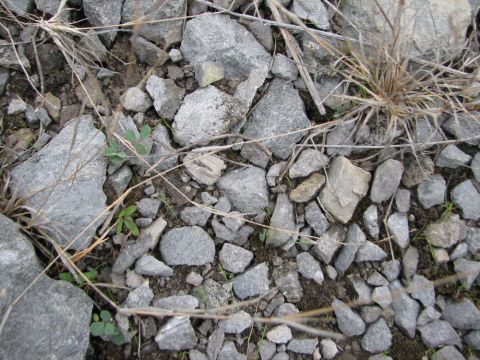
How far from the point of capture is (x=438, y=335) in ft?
5.35

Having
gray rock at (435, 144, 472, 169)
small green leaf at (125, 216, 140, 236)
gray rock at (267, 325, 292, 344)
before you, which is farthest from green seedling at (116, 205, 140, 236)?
gray rock at (435, 144, 472, 169)

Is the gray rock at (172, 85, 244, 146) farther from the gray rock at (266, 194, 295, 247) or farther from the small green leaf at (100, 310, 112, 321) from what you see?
the small green leaf at (100, 310, 112, 321)

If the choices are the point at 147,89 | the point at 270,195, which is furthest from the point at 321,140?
Answer: the point at 147,89

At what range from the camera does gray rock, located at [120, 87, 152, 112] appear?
1686 mm

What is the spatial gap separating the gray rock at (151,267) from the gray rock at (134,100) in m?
0.57

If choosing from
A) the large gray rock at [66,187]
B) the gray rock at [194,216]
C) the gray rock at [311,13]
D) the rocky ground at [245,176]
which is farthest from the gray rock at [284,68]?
the large gray rock at [66,187]

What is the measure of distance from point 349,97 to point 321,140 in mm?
198

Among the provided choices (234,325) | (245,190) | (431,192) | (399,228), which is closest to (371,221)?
(399,228)

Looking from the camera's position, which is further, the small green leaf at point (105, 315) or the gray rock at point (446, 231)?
the gray rock at point (446, 231)

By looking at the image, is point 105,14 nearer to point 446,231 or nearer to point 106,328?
point 106,328

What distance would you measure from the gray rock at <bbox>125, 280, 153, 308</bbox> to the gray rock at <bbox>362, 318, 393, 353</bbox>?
792 mm

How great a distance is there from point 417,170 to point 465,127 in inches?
11.1

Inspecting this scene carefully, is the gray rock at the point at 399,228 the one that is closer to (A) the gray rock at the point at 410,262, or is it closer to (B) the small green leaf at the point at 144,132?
(A) the gray rock at the point at 410,262

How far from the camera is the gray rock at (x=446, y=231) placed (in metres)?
1.71
